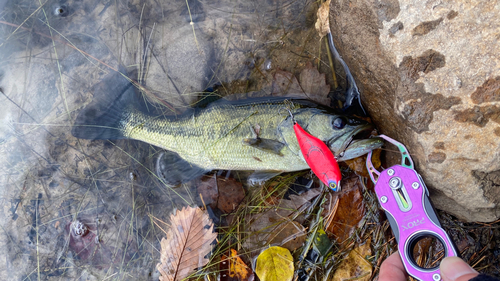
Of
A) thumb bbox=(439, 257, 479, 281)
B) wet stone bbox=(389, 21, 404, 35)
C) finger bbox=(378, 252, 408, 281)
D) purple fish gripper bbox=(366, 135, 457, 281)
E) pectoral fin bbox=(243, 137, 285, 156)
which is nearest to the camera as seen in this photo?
thumb bbox=(439, 257, 479, 281)

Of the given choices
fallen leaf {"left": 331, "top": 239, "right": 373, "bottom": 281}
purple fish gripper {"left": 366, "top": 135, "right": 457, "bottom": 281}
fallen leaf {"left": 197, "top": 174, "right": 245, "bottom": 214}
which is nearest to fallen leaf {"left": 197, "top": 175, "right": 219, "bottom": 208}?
fallen leaf {"left": 197, "top": 174, "right": 245, "bottom": 214}

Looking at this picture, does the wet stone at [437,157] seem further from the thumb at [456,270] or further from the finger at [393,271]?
the finger at [393,271]

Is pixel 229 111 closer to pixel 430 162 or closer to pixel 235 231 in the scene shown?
pixel 235 231

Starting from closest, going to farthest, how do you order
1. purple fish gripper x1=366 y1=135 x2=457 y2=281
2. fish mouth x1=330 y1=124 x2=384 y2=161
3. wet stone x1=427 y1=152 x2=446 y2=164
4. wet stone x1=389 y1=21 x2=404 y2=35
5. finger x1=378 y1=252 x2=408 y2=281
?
wet stone x1=389 y1=21 x2=404 y2=35, wet stone x1=427 y1=152 x2=446 y2=164, purple fish gripper x1=366 y1=135 x2=457 y2=281, finger x1=378 y1=252 x2=408 y2=281, fish mouth x1=330 y1=124 x2=384 y2=161

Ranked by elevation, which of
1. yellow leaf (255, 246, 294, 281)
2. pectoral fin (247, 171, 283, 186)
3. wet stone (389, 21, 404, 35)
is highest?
wet stone (389, 21, 404, 35)

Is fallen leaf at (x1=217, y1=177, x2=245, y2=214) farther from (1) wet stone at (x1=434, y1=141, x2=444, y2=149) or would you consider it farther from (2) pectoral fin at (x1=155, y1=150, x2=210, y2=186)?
(1) wet stone at (x1=434, y1=141, x2=444, y2=149)

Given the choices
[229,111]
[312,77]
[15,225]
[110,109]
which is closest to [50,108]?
[110,109]
